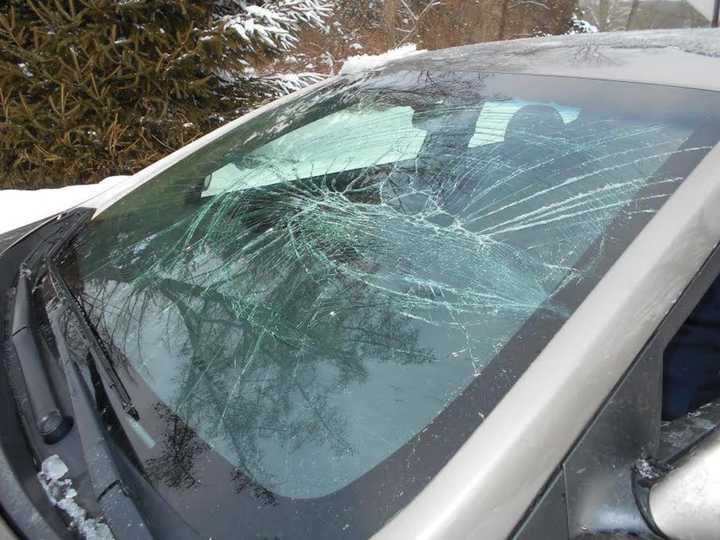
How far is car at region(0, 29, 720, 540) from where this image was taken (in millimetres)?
880

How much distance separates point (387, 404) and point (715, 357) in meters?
1.28

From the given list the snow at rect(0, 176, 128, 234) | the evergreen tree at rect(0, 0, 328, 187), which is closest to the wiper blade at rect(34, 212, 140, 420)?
the snow at rect(0, 176, 128, 234)

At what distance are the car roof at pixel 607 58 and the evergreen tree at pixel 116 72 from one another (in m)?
3.13

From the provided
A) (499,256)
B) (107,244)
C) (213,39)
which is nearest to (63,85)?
(213,39)

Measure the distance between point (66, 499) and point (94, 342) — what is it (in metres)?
0.39

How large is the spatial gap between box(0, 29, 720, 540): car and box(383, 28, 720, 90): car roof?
0.06 feet

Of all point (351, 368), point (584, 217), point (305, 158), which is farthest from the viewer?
point (305, 158)

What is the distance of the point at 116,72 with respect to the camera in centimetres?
473

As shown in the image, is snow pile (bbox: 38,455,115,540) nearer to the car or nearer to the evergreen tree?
the car

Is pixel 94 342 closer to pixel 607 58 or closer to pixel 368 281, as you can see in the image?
pixel 368 281

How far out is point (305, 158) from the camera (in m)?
1.80

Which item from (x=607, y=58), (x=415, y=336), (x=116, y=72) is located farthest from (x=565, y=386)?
(x=116, y=72)

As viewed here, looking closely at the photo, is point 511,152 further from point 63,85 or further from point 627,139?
point 63,85

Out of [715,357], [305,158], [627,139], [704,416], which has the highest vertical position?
[627,139]
